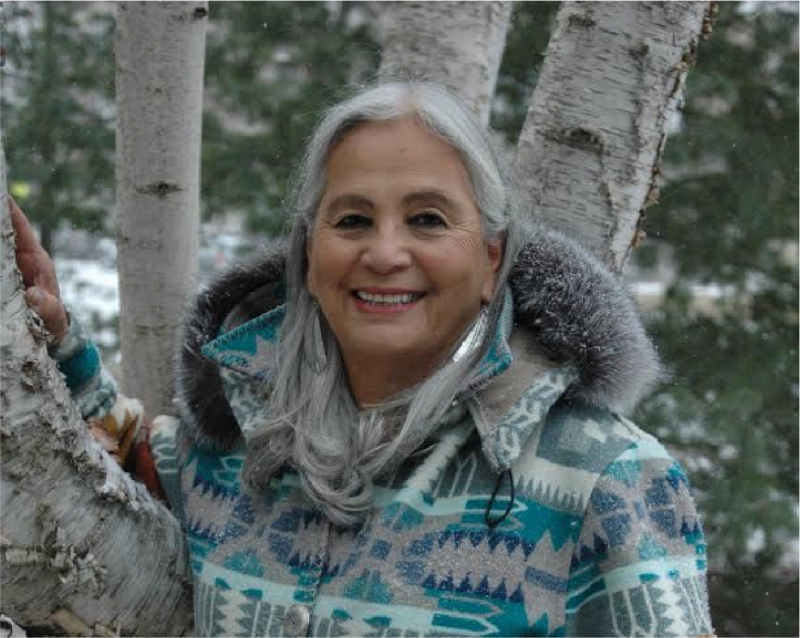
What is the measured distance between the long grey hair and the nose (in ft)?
0.58

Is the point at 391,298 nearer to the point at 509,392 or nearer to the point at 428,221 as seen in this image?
the point at 428,221

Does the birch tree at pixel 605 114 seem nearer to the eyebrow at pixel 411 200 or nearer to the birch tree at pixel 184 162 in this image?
the birch tree at pixel 184 162

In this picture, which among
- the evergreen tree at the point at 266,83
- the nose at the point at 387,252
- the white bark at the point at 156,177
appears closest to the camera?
the nose at the point at 387,252

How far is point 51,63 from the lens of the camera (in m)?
5.07

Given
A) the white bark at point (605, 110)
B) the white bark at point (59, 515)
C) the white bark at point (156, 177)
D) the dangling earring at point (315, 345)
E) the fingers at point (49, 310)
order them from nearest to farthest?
the white bark at point (59, 515) < the fingers at point (49, 310) < the dangling earring at point (315, 345) < the white bark at point (605, 110) < the white bark at point (156, 177)

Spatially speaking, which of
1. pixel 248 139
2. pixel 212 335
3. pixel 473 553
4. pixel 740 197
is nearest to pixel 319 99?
pixel 248 139

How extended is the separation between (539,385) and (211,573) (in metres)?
0.73

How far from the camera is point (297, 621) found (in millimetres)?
1742

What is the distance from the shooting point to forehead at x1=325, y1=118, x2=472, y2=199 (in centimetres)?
174

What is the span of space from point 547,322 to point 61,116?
12.6 feet

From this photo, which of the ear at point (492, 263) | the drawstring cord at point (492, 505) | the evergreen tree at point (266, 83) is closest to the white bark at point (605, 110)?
the ear at point (492, 263)

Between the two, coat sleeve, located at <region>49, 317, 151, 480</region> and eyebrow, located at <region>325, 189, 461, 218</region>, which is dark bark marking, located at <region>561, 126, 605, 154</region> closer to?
eyebrow, located at <region>325, 189, 461, 218</region>

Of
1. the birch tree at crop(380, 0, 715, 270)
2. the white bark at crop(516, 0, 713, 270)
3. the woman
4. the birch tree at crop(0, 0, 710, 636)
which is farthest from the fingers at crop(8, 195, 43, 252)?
the white bark at crop(516, 0, 713, 270)

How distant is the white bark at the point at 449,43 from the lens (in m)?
2.82
